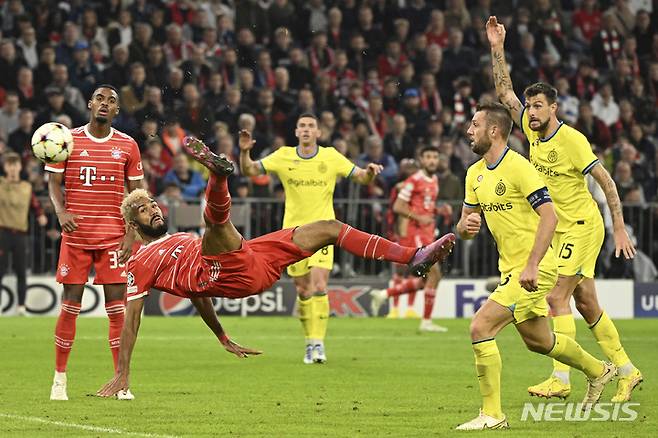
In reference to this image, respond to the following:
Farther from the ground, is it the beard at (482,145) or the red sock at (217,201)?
the beard at (482,145)

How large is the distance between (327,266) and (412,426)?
5.75 metres

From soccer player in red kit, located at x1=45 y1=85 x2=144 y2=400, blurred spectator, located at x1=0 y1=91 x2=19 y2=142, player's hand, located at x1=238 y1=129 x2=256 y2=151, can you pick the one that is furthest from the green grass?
blurred spectator, located at x1=0 y1=91 x2=19 y2=142

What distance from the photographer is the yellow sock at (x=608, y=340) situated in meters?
11.4

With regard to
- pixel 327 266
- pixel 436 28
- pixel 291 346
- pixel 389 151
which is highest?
pixel 436 28

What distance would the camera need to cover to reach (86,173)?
11422mm

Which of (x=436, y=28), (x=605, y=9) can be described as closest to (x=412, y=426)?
(x=436, y=28)

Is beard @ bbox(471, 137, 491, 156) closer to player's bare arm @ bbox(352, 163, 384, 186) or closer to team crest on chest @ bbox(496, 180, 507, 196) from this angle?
team crest on chest @ bbox(496, 180, 507, 196)

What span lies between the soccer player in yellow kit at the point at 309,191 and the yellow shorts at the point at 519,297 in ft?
17.4

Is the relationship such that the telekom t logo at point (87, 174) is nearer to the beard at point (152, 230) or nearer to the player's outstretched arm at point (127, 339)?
the beard at point (152, 230)

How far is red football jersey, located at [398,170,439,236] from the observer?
66.5ft

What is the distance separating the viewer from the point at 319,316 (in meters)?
14.9

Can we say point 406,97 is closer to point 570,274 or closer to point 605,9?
point 605,9

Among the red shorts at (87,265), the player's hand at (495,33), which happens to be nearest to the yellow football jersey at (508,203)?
the player's hand at (495,33)

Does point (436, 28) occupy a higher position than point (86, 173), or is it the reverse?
point (436, 28)
